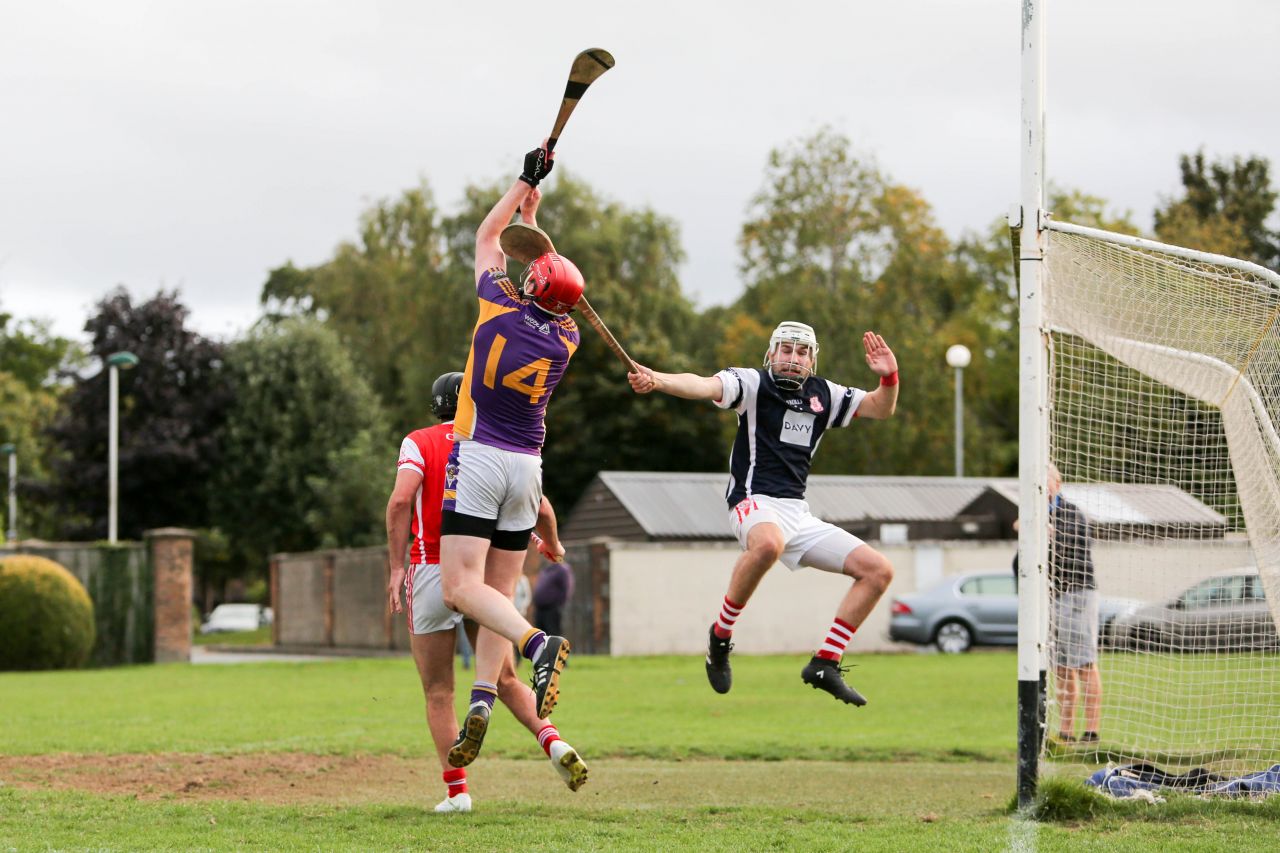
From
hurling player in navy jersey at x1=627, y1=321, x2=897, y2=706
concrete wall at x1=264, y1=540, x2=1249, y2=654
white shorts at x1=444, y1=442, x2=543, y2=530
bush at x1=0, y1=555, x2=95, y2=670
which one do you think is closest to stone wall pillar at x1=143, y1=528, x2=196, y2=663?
→ bush at x1=0, y1=555, x2=95, y2=670

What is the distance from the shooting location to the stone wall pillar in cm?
3134

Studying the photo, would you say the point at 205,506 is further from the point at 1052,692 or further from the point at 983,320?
the point at 1052,692

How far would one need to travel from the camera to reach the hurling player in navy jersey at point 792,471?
28.9 ft

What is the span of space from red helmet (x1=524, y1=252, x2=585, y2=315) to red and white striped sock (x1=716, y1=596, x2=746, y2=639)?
2.27 m

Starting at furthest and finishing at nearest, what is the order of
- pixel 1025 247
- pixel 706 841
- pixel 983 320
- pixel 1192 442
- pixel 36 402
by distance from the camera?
pixel 36 402, pixel 983 320, pixel 1192 442, pixel 1025 247, pixel 706 841

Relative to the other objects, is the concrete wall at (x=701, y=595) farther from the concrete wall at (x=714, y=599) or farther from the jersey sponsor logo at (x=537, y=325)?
the jersey sponsor logo at (x=537, y=325)

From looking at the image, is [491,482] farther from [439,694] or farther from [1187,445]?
[1187,445]

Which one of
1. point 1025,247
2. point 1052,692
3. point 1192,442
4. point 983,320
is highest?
point 983,320

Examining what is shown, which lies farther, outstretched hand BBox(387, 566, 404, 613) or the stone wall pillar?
the stone wall pillar

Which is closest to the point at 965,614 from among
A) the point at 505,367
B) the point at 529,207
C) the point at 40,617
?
the point at 40,617

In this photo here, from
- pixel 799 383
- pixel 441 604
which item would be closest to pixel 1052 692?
pixel 799 383

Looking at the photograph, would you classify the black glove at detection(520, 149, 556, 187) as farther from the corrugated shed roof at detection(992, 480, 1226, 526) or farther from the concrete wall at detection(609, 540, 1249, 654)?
the concrete wall at detection(609, 540, 1249, 654)

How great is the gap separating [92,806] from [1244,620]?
27.3ft

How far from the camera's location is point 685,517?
3416 centimetres
